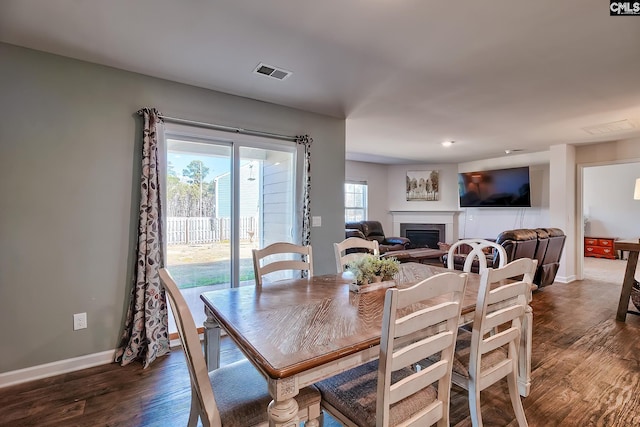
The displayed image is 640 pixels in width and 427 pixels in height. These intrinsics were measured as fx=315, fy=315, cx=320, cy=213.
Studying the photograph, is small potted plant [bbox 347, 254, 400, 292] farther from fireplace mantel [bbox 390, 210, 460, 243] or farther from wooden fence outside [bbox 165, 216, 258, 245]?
fireplace mantel [bbox 390, 210, 460, 243]

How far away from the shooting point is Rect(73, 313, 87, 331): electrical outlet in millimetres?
2438

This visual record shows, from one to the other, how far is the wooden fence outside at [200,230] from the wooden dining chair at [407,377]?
2100mm

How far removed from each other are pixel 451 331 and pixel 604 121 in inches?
173

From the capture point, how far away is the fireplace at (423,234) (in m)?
7.82

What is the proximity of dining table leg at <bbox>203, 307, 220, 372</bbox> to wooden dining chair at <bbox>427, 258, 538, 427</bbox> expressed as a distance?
4.10 ft

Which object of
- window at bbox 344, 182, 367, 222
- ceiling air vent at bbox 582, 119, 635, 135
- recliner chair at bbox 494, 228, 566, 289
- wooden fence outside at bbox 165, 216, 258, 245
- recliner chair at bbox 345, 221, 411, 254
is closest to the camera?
wooden fence outside at bbox 165, 216, 258, 245

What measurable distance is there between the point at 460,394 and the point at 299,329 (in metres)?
1.48

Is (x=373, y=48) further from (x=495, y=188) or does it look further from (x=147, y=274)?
(x=495, y=188)

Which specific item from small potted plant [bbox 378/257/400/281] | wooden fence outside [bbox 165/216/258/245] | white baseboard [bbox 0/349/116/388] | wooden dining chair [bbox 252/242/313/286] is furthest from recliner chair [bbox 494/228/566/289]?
white baseboard [bbox 0/349/116/388]

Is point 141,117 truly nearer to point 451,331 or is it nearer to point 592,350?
point 451,331

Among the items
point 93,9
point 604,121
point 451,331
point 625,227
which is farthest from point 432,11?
point 625,227

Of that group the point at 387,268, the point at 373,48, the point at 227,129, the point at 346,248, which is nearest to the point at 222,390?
the point at 387,268

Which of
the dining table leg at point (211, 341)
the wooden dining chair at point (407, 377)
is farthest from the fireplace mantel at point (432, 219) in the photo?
the dining table leg at point (211, 341)

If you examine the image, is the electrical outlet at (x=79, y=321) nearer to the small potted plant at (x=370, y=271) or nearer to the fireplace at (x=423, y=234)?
the small potted plant at (x=370, y=271)
